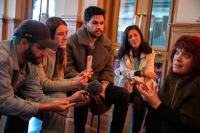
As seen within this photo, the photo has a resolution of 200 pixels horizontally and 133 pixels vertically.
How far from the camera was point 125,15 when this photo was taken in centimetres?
357

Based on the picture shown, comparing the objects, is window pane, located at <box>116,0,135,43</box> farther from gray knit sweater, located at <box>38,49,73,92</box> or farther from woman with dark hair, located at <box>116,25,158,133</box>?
gray knit sweater, located at <box>38,49,73,92</box>

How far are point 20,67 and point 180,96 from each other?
106 cm

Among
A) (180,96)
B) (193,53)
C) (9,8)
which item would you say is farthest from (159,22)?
(9,8)

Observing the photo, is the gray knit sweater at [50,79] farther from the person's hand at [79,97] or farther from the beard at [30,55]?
the beard at [30,55]

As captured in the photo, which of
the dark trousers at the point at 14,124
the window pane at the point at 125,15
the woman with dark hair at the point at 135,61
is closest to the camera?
the dark trousers at the point at 14,124

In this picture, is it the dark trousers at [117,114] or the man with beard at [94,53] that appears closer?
the dark trousers at [117,114]

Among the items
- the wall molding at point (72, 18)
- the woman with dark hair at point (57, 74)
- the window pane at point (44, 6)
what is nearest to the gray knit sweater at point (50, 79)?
the woman with dark hair at point (57, 74)

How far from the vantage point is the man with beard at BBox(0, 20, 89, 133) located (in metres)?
1.18

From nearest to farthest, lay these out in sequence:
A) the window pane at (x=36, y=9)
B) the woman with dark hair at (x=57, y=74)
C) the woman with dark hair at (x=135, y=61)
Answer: the woman with dark hair at (x=57, y=74), the woman with dark hair at (x=135, y=61), the window pane at (x=36, y=9)

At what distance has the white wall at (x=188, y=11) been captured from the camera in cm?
285

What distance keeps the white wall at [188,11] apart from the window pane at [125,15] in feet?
2.71

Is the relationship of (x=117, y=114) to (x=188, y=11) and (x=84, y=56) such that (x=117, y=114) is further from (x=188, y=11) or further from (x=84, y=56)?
(x=188, y=11)

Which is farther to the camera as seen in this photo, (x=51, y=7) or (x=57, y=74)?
(x=51, y=7)

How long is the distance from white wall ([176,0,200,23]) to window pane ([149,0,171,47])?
243mm
